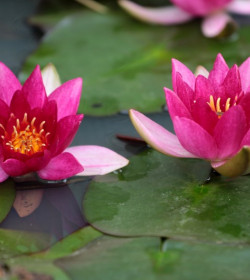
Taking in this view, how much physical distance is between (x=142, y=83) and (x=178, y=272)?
0.93 meters

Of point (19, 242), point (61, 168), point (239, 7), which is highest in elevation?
point (239, 7)

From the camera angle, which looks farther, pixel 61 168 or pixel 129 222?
pixel 61 168

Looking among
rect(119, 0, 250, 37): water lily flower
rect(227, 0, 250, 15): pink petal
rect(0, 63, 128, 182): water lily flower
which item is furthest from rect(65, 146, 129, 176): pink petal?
rect(227, 0, 250, 15): pink petal

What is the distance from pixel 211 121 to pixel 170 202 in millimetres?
222

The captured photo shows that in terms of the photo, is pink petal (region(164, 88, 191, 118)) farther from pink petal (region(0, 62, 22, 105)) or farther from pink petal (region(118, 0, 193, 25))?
pink petal (region(118, 0, 193, 25))

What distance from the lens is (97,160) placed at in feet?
4.77

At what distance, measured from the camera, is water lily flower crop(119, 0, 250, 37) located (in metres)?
2.17

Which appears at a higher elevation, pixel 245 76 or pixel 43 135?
pixel 245 76

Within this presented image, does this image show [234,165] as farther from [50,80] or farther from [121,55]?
[121,55]

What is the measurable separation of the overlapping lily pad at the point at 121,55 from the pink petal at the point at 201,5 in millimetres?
88

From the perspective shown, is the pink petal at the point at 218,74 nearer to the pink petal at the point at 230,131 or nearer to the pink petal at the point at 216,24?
the pink petal at the point at 230,131

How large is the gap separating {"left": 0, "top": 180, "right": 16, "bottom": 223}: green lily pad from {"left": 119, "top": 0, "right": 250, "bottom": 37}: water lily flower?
3.35ft

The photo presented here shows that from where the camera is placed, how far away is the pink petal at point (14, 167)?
1.36m

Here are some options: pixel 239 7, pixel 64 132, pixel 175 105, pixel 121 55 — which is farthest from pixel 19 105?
pixel 239 7
